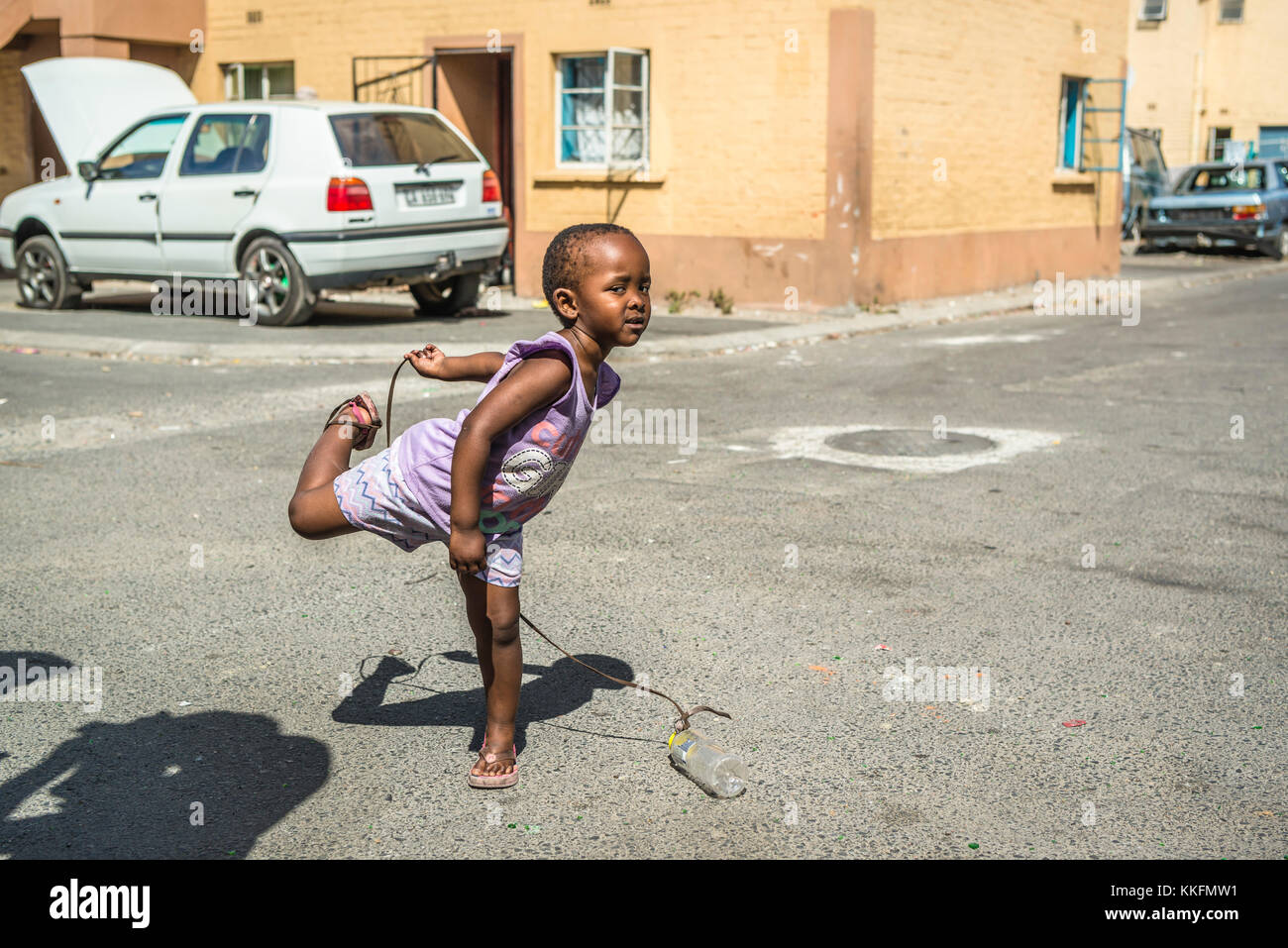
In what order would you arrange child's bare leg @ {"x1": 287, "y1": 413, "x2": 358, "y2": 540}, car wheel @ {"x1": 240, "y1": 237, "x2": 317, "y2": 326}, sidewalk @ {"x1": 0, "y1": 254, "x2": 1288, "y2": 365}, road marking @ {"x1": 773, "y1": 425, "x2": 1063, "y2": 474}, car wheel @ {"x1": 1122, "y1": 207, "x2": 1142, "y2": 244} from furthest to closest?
car wheel @ {"x1": 1122, "y1": 207, "x2": 1142, "y2": 244} < car wheel @ {"x1": 240, "y1": 237, "x2": 317, "y2": 326} < sidewalk @ {"x1": 0, "y1": 254, "x2": 1288, "y2": 365} < road marking @ {"x1": 773, "y1": 425, "x2": 1063, "y2": 474} < child's bare leg @ {"x1": 287, "y1": 413, "x2": 358, "y2": 540}

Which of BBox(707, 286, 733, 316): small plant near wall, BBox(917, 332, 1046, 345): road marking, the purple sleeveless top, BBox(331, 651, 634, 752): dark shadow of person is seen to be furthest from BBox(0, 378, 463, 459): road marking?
BBox(707, 286, 733, 316): small plant near wall

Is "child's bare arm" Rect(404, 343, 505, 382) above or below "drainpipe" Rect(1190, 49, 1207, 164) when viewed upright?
below

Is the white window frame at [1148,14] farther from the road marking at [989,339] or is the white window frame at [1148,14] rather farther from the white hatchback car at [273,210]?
the white hatchback car at [273,210]

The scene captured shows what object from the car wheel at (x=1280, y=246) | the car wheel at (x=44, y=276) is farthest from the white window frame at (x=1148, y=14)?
the car wheel at (x=44, y=276)

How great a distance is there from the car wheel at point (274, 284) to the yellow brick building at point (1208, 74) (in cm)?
3171

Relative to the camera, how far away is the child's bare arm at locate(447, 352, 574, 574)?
126 inches

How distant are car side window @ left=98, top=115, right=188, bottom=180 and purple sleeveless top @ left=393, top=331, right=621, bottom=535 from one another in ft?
36.9

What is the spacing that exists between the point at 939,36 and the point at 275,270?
8687 mm

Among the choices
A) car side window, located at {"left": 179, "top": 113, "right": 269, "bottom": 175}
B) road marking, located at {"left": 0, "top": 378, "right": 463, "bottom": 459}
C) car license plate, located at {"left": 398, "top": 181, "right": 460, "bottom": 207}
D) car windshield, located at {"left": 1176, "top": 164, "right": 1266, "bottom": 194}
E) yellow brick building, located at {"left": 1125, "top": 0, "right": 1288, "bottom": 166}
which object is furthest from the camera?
yellow brick building, located at {"left": 1125, "top": 0, "right": 1288, "bottom": 166}

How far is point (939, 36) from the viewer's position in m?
16.8

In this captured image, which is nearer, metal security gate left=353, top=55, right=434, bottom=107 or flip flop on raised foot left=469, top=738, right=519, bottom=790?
flip flop on raised foot left=469, top=738, right=519, bottom=790

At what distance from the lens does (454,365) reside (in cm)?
364

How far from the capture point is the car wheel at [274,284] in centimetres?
1262

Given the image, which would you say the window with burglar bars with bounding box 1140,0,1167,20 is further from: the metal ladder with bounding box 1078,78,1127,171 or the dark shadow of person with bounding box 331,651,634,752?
the dark shadow of person with bounding box 331,651,634,752
